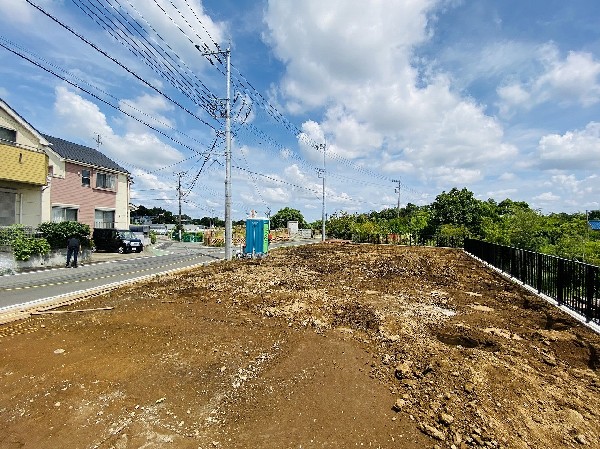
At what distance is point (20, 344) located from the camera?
551 centimetres

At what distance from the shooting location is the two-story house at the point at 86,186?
871 inches

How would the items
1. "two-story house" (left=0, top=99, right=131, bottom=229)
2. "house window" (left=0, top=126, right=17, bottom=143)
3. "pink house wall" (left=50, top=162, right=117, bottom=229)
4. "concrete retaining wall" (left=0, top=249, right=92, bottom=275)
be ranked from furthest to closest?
1. "pink house wall" (left=50, top=162, right=117, bottom=229)
2. "house window" (left=0, top=126, right=17, bottom=143)
3. "two-story house" (left=0, top=99, right=131, bottom=229)
4. "concrete retaining wall" (left=0, top=249, right=92, bottom=275)

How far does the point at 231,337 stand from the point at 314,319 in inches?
69.5

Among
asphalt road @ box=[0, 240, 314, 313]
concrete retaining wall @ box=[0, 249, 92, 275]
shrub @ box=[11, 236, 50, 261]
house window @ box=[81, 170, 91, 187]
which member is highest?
house window @ box=[81, 170, 91, 187]

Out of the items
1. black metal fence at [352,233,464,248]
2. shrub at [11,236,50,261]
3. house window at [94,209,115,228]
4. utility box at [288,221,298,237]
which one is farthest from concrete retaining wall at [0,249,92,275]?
utility box at [288,221,298,237]

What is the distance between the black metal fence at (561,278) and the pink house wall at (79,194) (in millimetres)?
26480

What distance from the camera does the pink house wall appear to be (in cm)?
2211

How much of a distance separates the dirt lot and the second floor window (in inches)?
819

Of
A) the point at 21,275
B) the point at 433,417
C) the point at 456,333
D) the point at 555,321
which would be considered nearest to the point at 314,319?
the point at 456,333

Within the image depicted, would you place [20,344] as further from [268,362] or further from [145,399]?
[268,362]

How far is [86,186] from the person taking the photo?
2406cm

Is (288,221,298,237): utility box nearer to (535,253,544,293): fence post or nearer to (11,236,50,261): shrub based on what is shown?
(11,236,50,261): shrub

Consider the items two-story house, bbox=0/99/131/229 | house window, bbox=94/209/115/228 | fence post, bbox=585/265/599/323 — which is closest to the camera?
fence post, bbox=585/265/599/323

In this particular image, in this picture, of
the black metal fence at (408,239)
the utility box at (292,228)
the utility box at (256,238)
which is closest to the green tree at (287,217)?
the utility box at (292,228)
